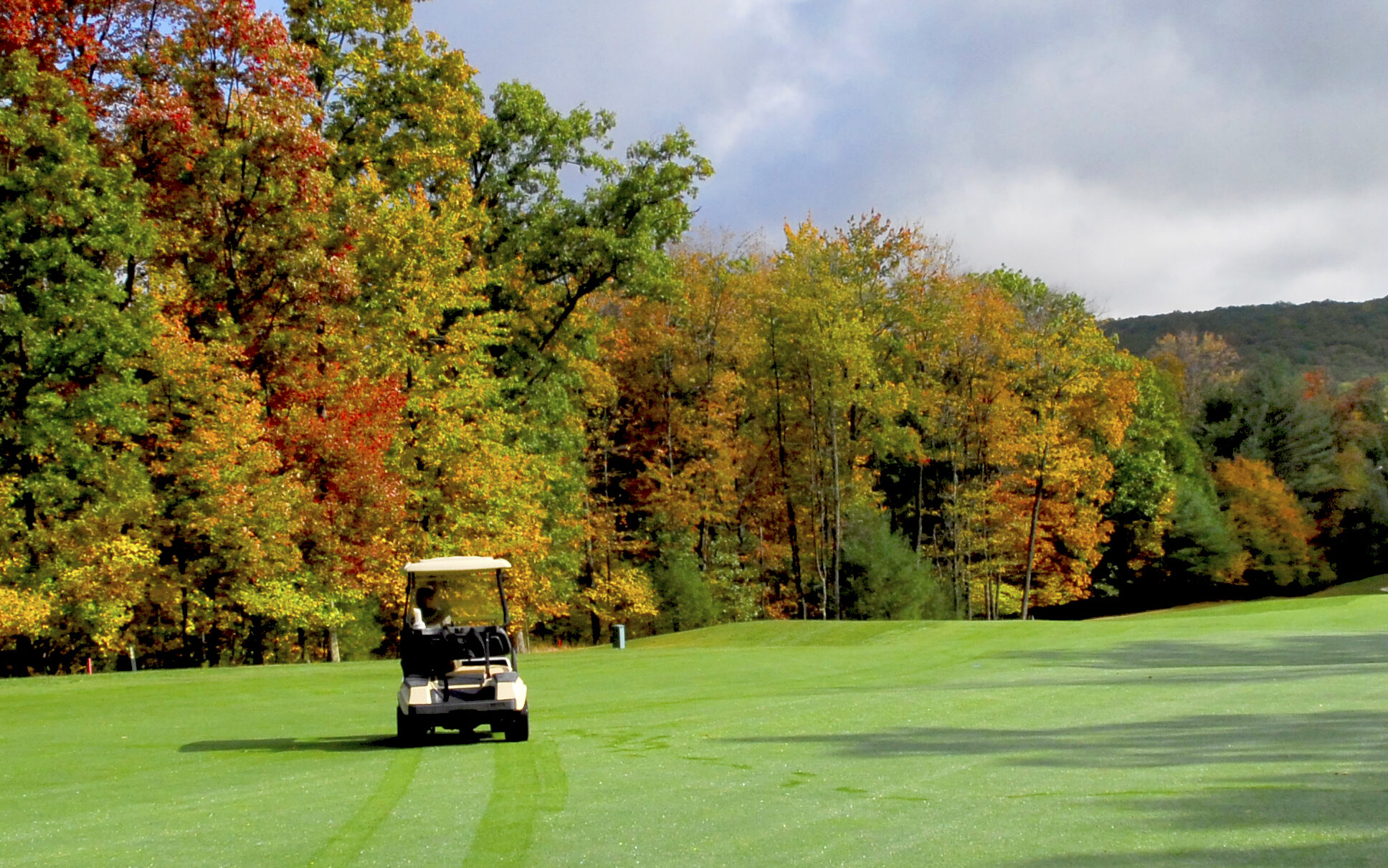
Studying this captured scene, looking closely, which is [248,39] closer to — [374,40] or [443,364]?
[374,40]

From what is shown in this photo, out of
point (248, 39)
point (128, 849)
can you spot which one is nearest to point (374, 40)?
point (248, 39)

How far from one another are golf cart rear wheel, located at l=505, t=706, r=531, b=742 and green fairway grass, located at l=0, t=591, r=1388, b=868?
157 mm

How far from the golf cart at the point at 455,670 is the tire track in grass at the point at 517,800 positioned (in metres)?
0.46

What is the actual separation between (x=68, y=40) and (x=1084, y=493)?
4355 centimetres

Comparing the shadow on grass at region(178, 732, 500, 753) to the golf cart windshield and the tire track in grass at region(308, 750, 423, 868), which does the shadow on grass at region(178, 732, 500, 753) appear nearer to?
the golf cart windshield

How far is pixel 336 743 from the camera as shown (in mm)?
14531

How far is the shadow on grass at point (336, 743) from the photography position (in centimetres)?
1385

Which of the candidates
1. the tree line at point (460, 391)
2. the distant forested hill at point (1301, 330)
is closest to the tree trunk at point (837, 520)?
the tree line at point (460, 391)

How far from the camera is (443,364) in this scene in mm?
34312

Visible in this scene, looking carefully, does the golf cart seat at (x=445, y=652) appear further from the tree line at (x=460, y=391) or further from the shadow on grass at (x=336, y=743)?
the tree line at (x=460, y=391)

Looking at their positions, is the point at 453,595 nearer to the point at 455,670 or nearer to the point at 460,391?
the point at 455,670

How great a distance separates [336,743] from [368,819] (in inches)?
238

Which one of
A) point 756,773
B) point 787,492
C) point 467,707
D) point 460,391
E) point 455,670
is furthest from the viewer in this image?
point 787,492

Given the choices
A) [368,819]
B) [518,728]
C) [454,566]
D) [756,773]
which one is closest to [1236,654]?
[518,728]
